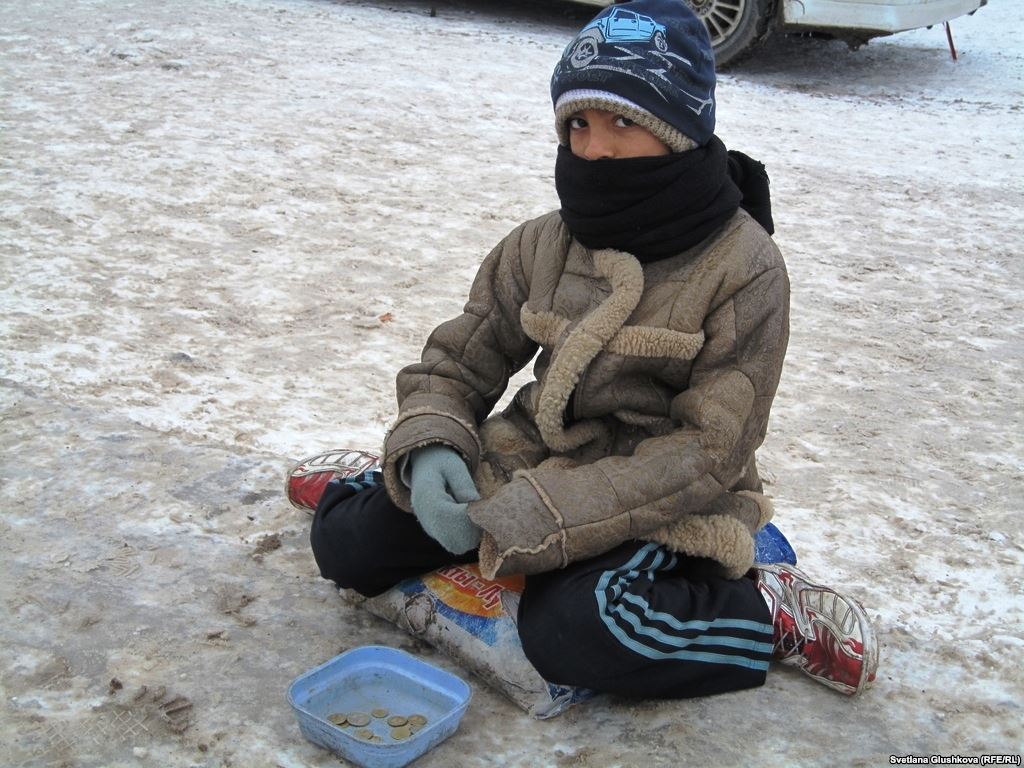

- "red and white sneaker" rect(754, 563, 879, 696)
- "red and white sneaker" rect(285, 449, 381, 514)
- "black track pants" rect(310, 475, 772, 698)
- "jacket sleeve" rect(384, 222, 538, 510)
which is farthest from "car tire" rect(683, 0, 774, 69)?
"black track pants" rect(310, 475, 772, 698)

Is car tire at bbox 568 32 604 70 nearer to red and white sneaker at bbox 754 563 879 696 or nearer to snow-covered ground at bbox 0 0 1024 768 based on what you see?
red and white sneaker at bbox 754 563 879 696

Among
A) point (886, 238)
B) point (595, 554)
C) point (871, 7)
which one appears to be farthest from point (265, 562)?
point (871, 7)

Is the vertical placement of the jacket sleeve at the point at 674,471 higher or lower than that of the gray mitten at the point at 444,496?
higher

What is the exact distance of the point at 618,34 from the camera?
6.66 feet

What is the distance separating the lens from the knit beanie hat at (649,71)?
201cm

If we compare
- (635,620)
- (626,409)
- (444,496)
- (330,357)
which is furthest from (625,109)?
(330,357)

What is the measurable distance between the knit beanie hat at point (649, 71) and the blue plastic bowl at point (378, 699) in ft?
3.47

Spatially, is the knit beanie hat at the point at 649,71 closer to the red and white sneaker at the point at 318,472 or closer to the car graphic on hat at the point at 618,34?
the car graphic on hat at the point at 618,34

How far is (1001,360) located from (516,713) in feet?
8.38

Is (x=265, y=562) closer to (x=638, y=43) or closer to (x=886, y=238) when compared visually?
(x=638, y=43)

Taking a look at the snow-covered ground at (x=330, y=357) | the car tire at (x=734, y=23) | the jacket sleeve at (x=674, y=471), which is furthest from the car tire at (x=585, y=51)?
the car tire at (x=734, y=23)

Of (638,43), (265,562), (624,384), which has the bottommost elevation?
(265,562)

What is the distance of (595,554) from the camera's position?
6.64 feet

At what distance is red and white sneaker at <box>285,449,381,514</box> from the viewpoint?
2.67 meters
